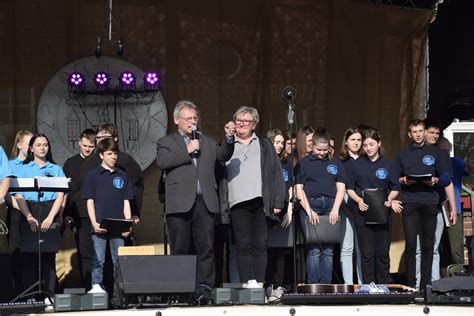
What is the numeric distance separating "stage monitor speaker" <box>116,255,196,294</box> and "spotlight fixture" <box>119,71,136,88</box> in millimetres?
3124

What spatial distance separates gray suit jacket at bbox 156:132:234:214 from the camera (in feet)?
30.9

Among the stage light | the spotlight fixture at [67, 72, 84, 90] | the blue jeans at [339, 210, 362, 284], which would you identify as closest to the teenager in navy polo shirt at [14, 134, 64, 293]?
the spotlight fixture at [67, 72, 84, 90]

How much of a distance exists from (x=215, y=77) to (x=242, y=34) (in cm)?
54

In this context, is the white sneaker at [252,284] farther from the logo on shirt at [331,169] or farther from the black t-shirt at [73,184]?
the black t-shirt at [73,184]

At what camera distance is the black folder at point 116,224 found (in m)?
9.64

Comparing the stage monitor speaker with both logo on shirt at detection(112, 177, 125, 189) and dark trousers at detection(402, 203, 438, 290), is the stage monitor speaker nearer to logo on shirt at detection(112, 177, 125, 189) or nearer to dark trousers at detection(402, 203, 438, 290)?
logo on shirt at detection(112, 177, 125, 189)

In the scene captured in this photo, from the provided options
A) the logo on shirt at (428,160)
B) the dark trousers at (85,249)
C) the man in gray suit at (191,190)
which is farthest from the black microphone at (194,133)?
the logo on shirt at (428,160)

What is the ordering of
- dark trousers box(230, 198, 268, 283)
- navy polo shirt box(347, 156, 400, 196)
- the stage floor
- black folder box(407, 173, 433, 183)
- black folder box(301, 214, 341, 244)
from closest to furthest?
the stage floor, dark trousers box(230, 198, 268, 283), black folder box(301, 214, 341, 244), black folder box(407, 173, 433, 183), navy polo shirt box(347, 156, 400, 196)

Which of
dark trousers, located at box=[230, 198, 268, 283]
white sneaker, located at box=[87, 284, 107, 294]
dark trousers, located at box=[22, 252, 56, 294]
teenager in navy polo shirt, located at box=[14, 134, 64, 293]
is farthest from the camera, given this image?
dark trousers, located at box=[22, 252, 56, 294]

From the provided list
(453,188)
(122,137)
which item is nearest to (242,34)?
(122,137)

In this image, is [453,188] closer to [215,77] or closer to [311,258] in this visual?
[311,258]

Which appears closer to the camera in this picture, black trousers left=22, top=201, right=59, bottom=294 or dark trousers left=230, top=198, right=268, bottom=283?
dark trousers left=230, top=198, right=268, bottom=283

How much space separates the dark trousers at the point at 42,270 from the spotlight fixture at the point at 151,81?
232cm

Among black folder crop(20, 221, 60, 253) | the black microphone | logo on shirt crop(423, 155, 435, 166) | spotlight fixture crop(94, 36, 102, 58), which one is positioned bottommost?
black folder crop(20, 221, 60, 253)
